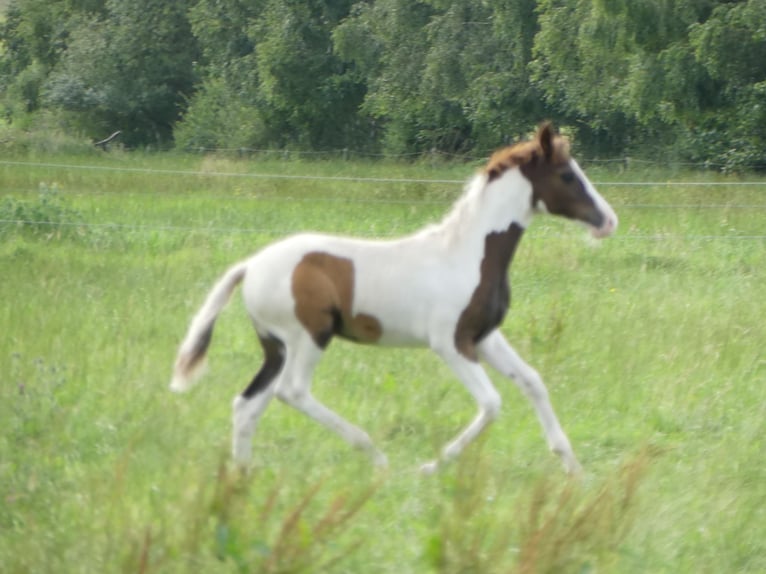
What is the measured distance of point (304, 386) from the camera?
551 centimetres

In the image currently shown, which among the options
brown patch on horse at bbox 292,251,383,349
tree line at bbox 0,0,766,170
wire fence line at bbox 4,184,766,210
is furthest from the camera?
tree line at bbox 0,0,766,170

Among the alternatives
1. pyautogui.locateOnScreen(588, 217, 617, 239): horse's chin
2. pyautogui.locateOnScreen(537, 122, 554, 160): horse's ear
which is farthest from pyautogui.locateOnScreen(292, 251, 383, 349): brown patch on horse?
pyautogui.locateOnScreen(588, 217, 617, 239): horse's chin

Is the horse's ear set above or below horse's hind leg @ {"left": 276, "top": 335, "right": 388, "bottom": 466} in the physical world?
above

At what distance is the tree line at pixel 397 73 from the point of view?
23.3 metres

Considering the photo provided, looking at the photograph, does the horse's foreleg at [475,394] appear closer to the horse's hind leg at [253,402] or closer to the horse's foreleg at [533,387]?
the horse's foreleg at [533,387]

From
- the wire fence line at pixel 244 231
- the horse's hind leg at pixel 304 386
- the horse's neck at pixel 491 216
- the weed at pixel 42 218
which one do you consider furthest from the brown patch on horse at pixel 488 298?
the weed at pixel 42 218

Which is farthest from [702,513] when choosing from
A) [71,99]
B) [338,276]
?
[71,99]

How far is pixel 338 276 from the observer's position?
221 inches

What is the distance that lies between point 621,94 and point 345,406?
21.1 metres

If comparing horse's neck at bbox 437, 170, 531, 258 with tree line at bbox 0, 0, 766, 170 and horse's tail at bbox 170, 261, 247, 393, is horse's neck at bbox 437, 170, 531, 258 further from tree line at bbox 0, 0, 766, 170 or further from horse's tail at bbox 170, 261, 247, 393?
tree line at bbox 0, 0, 766, 170

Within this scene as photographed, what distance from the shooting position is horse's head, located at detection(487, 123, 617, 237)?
5.88 m

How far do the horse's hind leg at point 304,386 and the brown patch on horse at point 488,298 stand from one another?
621 millimetres

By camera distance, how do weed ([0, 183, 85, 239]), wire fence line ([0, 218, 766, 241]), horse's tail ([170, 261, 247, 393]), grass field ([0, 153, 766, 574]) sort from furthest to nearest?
wire fence line ([0, 218, 766, 241]) < weed ([0, 183, 85, 239]) < horse's tail ([170, 261, 247, 393]) < grass field ([0, 153, 766, 574])

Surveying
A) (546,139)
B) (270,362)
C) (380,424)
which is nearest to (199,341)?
(270,362)
